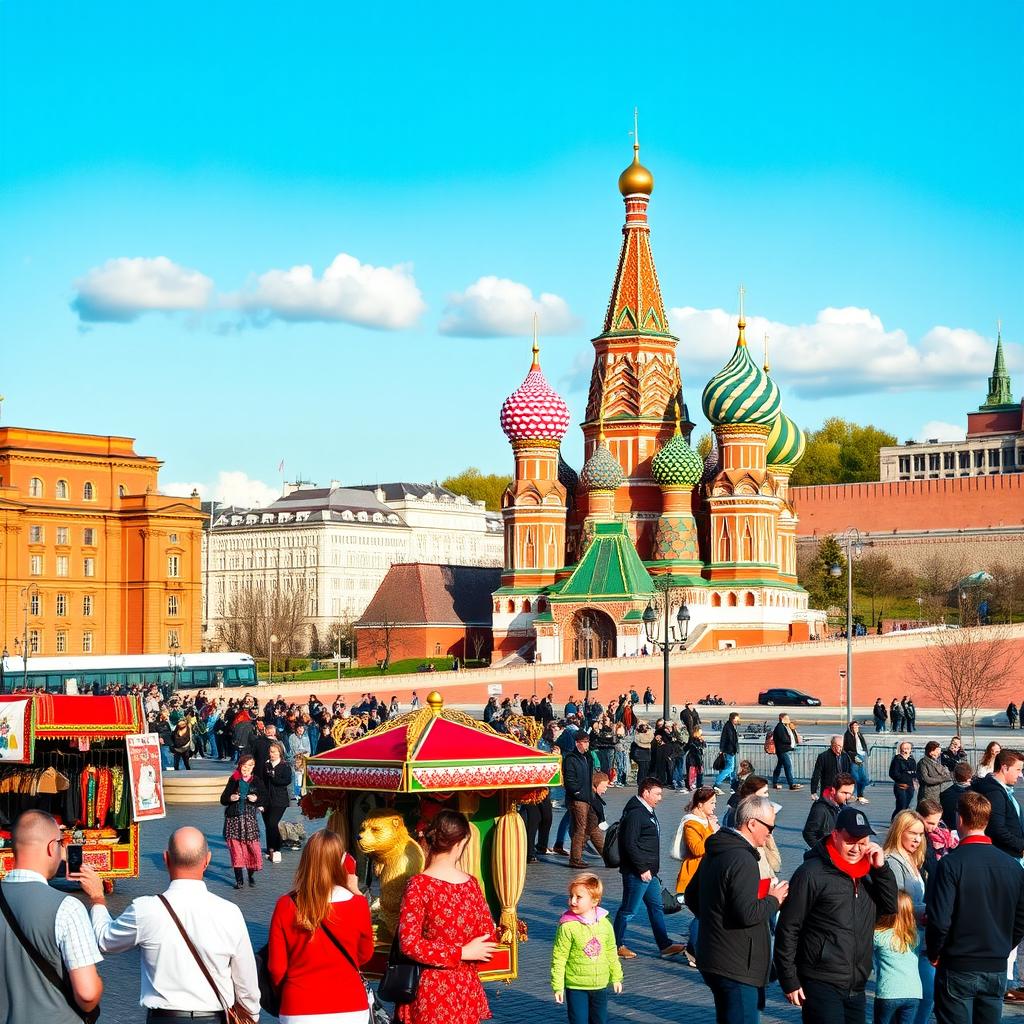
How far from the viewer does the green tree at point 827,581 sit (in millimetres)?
84250

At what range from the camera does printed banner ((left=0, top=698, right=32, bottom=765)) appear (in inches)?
587

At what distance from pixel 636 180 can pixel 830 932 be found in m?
68.0

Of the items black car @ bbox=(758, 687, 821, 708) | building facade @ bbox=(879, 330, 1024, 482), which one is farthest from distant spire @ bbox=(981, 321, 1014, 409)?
black car @ bbox=(758, 687, 821, 708)

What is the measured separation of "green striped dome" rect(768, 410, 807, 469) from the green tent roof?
10065 millimetres

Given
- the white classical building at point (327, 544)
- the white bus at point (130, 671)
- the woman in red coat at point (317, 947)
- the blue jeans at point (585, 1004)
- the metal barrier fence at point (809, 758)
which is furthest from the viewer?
the white classical building at point (327, 544)

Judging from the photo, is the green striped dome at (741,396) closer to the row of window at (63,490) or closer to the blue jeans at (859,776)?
the row of window at (63,490)

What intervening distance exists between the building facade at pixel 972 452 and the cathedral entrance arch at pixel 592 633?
5312 centimetres

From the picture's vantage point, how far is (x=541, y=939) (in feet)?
43.8

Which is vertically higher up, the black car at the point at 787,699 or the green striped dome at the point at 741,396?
the green striped dome at the point at 741,396

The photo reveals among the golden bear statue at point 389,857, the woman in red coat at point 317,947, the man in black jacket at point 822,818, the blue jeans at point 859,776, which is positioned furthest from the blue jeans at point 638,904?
the blue jeans at point 859,776

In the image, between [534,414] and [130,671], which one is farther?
A: [534,414]

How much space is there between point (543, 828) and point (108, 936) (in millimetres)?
11998

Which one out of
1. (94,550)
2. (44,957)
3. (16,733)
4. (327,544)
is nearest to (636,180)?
(94,550)

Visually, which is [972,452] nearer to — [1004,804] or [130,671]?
[130,671]
